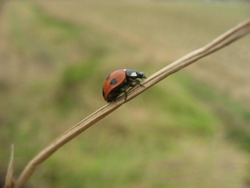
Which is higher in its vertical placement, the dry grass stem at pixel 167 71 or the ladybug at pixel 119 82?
the ladybug at pixel 119 82

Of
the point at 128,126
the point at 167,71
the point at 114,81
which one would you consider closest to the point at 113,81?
the point at 114,81

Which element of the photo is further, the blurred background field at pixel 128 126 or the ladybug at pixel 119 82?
the blurred background field at pixel 128 126

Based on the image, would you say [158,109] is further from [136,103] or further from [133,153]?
[133,153]

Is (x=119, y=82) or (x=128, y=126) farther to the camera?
(x=128, y=126)

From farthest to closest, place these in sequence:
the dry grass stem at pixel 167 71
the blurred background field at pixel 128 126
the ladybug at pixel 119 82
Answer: the blurred background field at pixel 128 126
the ladybug at pixel 119 82
the dry grass stem at pixel 167 71

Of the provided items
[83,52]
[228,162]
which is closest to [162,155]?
[228,162]

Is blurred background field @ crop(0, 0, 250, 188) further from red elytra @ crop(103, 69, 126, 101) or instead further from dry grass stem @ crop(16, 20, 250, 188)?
dry grass stem @ crop(16, 20, 250, 188)

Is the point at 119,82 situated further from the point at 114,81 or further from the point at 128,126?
the point at 128,126

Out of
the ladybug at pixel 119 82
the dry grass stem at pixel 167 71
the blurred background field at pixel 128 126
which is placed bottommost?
the dry grass stem at pixel 167 71

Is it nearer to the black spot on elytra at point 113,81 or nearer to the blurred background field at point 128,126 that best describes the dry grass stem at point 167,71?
the black spot on elytra at point 113,81

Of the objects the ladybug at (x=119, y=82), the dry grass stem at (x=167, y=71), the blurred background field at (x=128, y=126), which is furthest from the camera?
the blurred background field at (x=128, y=126)

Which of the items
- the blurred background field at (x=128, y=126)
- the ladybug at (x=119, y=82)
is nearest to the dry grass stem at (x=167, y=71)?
the ladybug at (x=119, y=82)
